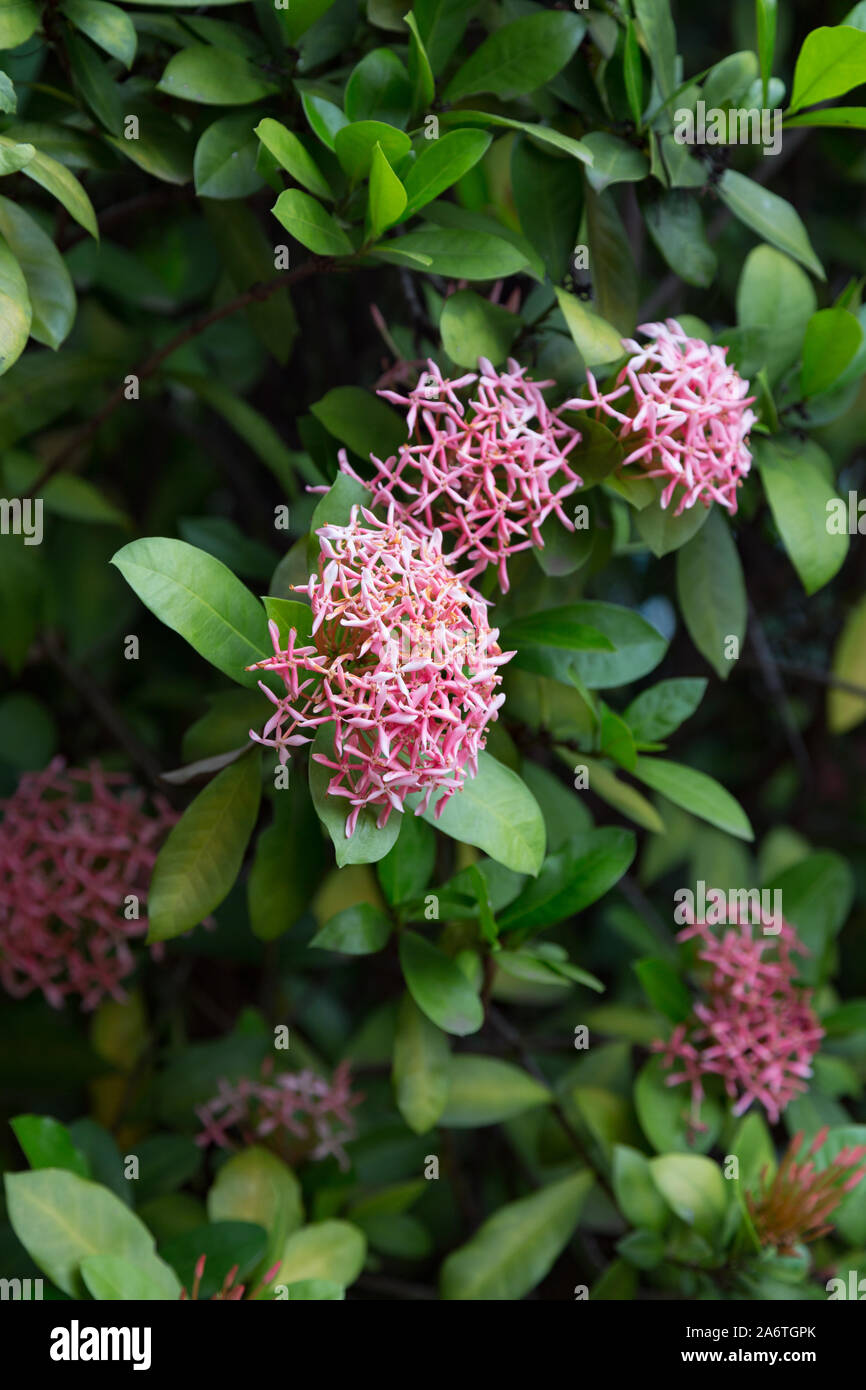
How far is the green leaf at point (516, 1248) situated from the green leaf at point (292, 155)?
701mm

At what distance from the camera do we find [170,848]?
0.64m

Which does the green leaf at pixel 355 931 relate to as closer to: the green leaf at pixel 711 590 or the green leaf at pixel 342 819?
the green leaf at pixel 342 819

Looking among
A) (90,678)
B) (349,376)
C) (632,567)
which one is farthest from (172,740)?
(632,567)

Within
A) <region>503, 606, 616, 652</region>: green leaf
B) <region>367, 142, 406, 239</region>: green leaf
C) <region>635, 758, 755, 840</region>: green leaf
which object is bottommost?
<region>635, 758, 755, 840</region>: green leaf

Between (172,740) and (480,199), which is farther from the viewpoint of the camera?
(172,740)

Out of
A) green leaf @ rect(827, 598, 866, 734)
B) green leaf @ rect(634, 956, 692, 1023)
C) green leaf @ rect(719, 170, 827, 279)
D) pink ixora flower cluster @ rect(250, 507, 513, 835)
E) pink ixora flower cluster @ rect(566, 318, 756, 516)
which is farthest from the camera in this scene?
green leaf @ rect(827, 598, 866, 734)

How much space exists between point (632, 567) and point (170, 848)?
772 millimetres

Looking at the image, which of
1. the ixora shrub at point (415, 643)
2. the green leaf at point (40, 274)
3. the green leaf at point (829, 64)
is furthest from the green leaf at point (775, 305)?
the green leaf at point (40, 274)

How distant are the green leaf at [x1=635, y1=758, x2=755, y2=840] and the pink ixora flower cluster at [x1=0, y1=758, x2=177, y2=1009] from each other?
0.38 m

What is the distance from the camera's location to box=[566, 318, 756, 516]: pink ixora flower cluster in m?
0.64

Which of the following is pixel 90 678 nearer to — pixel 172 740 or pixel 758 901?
pixel 172 740

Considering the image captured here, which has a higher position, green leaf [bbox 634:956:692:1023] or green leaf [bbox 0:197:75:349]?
green leaf [bbox 0:197:75:349]

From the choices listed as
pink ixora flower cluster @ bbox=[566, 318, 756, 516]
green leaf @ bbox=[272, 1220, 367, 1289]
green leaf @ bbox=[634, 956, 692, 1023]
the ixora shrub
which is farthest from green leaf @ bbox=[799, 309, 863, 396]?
green leaf @ bbox=[272, 1220, 367, 1289]

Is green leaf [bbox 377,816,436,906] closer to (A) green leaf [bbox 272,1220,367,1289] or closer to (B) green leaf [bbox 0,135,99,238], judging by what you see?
(A) green leaf [bbox 272,1220,367,1289]
